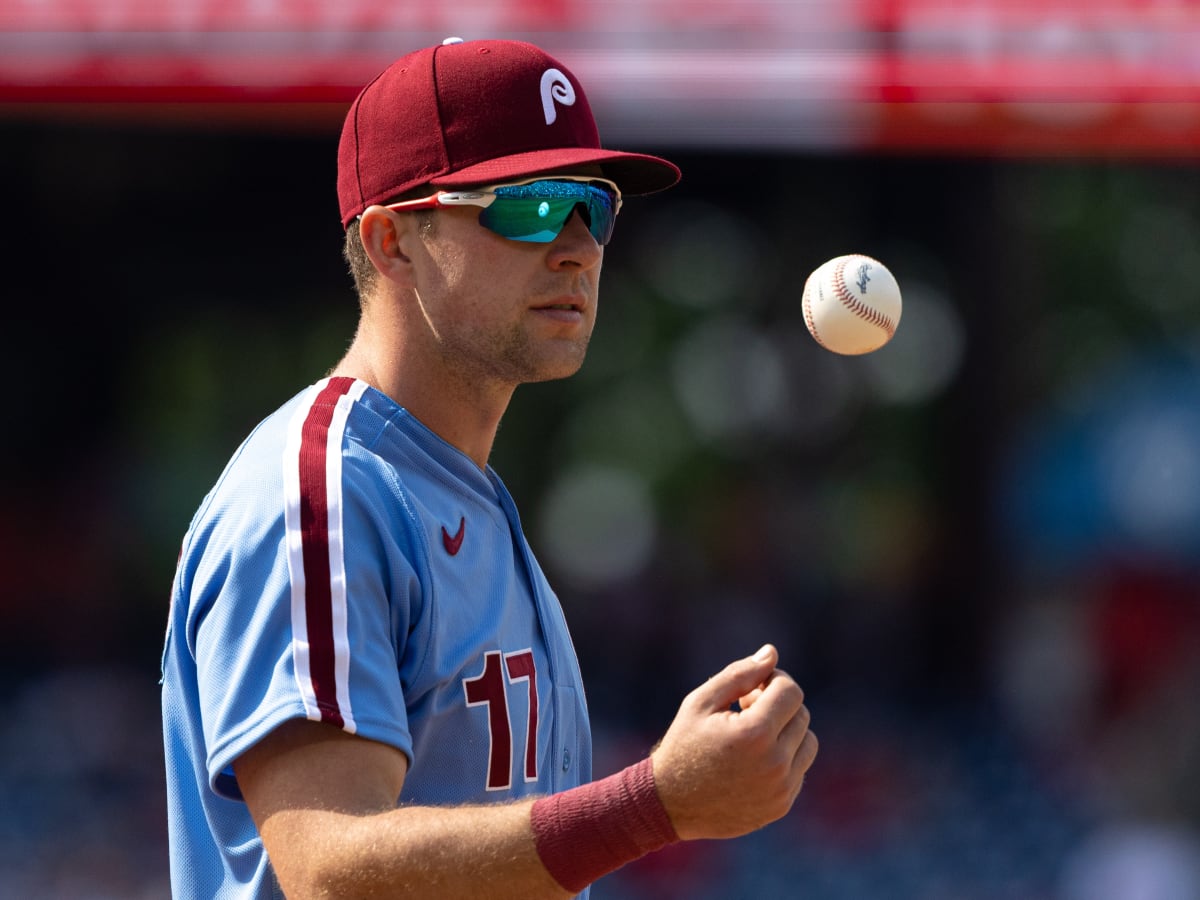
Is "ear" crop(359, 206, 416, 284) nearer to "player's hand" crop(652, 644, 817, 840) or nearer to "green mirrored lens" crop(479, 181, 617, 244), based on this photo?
"green mirrored lens" crop(479, 181, 617, 244)

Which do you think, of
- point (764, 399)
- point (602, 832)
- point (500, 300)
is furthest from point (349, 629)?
point (764, 399)

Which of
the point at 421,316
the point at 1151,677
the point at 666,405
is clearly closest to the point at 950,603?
the point at 1151,677

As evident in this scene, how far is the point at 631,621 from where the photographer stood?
10.6 meters

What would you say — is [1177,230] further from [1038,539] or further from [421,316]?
[421,316]

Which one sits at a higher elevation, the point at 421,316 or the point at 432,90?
the point at 432,90

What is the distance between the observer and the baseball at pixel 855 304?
8.94 feet

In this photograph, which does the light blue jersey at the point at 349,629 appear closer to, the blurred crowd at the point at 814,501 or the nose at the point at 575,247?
the nose at the point at 575,247

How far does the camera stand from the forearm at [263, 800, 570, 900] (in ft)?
5.38

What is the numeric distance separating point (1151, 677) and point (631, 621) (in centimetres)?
356

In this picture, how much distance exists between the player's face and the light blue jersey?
0.16 metres

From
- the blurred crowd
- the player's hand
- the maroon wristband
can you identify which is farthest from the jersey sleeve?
the blurred crowd

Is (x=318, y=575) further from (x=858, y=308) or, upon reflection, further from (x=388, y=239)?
(x=858, y=308)

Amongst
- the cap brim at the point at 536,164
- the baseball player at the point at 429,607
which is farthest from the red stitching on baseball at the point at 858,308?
the cap brim at the point at 536,164

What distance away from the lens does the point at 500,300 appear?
2.18 meters
